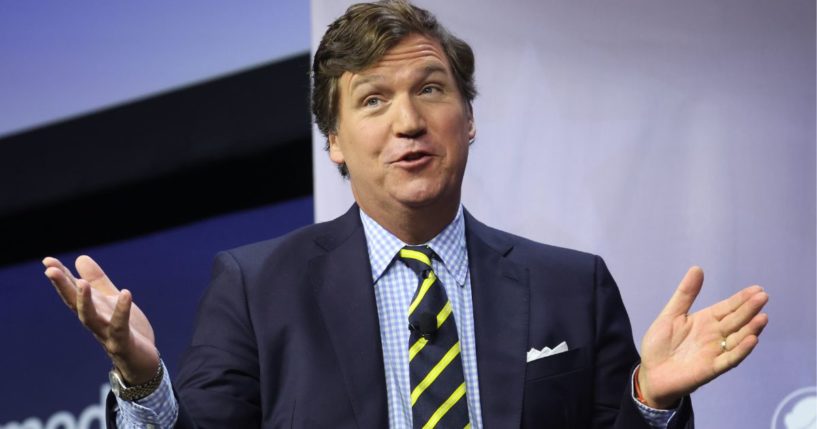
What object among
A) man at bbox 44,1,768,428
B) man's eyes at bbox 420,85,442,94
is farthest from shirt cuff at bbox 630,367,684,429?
man's eyes at bbox 420,85,442,94

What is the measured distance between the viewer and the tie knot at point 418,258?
6.81 ft

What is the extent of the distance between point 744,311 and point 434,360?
0.52 meters

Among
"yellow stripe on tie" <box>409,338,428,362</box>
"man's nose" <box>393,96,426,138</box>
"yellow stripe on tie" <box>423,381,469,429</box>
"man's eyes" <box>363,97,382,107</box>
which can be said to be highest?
"man's eyes" <box>363,97,382,107</box>

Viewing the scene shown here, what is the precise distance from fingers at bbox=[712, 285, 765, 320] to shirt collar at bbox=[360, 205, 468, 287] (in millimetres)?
488

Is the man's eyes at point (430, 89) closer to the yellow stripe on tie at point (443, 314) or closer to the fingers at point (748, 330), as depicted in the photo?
the yellow stripe on tie at point (443, 314)

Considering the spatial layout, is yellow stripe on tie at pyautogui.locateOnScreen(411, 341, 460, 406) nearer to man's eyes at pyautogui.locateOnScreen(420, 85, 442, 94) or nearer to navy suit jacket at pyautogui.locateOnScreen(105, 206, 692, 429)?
navy suit jacket at pyautogui.locateOnScreen(105, 206, 692, 429)

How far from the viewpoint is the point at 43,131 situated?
3.16 meters

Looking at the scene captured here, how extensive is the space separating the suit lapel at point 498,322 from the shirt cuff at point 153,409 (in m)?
0.53

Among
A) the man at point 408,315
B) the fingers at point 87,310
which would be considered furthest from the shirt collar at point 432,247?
the fingers at point 87,310

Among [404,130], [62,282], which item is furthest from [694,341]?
[62,282]

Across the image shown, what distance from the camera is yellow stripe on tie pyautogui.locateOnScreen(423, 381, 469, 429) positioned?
1.90 meters

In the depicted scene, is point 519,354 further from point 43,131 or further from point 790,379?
point 43,131

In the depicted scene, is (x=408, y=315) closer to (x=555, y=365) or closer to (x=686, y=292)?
(x=555, y=365)

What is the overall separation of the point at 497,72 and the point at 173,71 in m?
0.89
